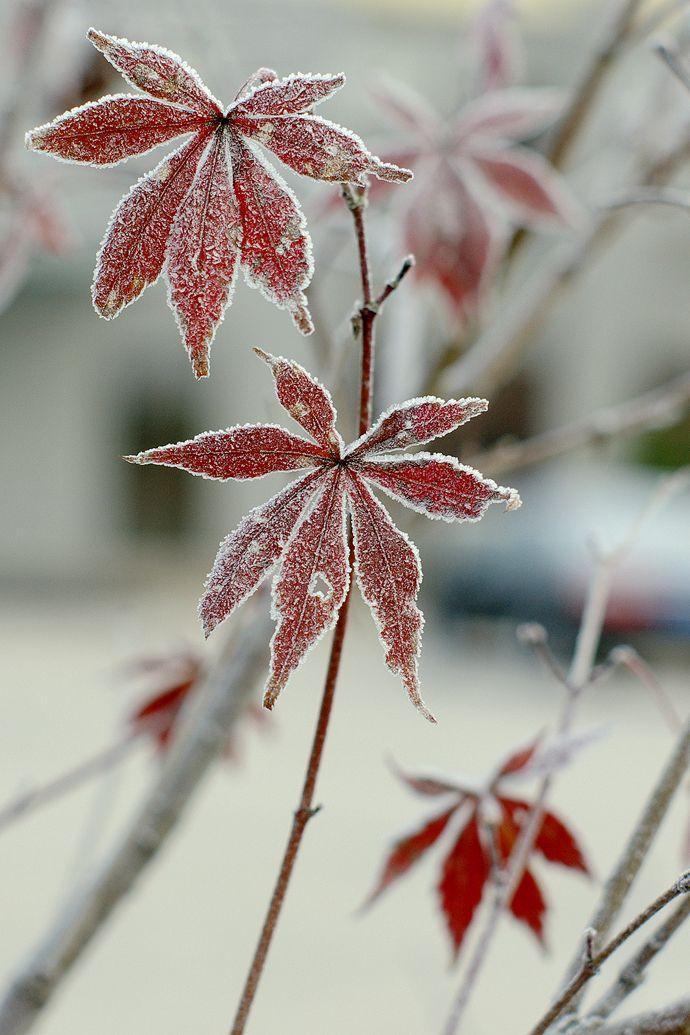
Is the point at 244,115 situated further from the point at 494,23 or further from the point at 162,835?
the point at 494,23

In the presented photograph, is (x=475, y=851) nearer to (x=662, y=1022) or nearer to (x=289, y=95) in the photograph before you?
(x=662, y=1022)

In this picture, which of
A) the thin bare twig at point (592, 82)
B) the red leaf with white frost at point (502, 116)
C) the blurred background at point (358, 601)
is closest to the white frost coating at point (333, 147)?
the blurred background at point (358, 601)

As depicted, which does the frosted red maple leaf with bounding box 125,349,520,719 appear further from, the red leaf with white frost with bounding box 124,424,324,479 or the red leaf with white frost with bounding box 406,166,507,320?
the red leaf with white frost with bounding box 406,166,507,320

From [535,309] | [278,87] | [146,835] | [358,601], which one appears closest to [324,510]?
[278,87]

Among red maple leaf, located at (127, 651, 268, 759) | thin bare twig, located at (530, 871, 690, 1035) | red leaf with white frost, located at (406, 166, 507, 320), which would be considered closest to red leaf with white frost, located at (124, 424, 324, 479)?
thin bare twig, located at (530, 871, 690, 1035)

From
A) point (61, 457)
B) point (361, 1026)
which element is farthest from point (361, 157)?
point (61, 457)
